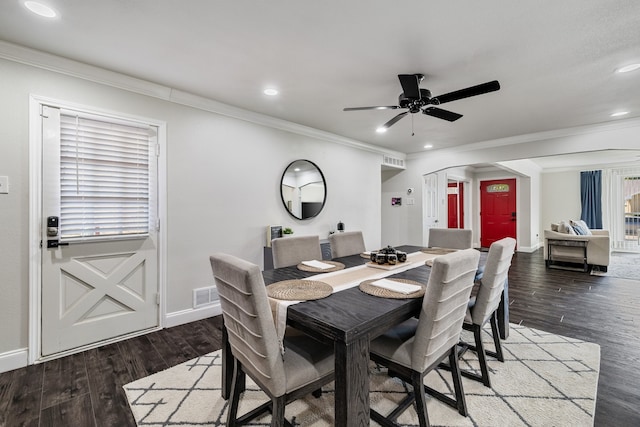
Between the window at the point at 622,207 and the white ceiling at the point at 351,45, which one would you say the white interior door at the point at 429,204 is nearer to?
the white ceiling at the point at 351,45

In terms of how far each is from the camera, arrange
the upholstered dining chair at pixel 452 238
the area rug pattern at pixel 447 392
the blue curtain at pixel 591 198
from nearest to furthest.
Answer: the area rug pattern at pixel 447 392 → the upholstered dining chair at pixel 452 238 → the blue curtain at pixel 591 198

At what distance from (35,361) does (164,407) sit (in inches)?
52.2

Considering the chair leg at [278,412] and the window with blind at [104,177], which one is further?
the window with blind at [104,177]

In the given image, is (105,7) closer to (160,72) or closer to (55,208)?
(160,72)

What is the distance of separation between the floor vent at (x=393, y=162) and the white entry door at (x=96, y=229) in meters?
3.96

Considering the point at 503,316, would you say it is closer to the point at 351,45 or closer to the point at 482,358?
the point at 482,358

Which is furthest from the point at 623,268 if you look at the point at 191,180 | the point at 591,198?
the point at 191,180

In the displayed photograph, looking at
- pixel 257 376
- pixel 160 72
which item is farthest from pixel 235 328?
pixel 160 72

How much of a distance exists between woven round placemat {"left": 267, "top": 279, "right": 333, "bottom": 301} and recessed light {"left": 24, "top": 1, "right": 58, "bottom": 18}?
210cm

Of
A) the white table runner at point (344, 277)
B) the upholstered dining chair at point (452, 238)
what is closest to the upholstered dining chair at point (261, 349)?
the white table runner at point (344, 277)

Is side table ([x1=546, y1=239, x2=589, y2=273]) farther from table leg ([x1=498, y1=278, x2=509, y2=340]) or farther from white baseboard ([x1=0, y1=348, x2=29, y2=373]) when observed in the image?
white baseboard ([x1=0, y1=348, x2=29, y2=373])

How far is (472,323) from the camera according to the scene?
2.01 m

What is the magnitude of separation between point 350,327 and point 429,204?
5.31 meters

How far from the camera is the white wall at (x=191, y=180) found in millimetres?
2145
